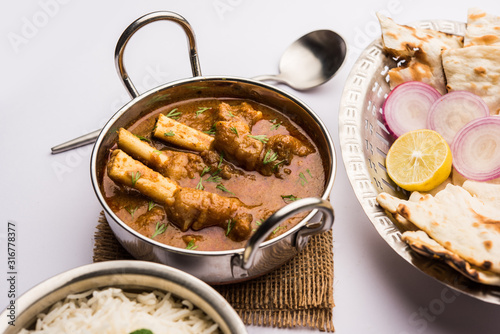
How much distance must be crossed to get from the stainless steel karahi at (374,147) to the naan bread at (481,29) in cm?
10

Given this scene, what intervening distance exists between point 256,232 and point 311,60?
5.88 ft

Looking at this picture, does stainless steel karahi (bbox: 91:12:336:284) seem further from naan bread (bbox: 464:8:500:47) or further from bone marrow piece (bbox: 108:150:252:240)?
naan bread (bbox: 464:8:500:47)

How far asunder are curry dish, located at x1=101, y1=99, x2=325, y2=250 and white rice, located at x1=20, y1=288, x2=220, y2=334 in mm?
286

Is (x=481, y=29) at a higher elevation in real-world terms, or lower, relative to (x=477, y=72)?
higher

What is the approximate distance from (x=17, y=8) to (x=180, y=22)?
1567 mm

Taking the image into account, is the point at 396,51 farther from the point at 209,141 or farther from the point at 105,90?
the point at 105,90

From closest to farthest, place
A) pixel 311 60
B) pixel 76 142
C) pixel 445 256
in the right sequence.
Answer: pixel 445 256 < pixel 76 142 < pixel 311 60

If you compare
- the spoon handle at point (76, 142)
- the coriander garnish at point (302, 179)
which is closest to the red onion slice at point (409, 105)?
the coriander garnish at point (302, 179)

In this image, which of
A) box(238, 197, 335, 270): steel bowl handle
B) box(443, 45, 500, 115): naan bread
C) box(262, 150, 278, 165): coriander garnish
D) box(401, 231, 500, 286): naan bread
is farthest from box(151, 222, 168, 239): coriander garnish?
box(443, 45, 500, 115): naan bread

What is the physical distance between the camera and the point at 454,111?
2.76 meters

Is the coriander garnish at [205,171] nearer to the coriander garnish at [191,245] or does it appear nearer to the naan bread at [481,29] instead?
the coriander garnish at [191,245]

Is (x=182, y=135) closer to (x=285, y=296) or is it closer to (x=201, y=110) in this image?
(x=201, y=110)

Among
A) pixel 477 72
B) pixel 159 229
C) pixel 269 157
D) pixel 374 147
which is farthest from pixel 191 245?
pixel 477 72

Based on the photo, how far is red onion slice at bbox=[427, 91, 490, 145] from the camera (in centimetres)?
275
